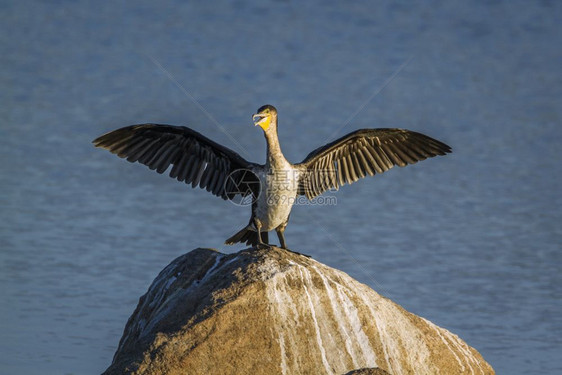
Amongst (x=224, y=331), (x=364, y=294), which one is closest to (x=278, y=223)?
(x=364, y=294)

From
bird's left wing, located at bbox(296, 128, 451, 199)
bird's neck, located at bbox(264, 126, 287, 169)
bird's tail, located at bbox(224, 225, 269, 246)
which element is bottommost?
bird's tail, located at bbox(224, 225, 269, 246)

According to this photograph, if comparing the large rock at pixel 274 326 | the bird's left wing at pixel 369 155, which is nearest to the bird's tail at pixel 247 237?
the bird's left wing at pixel 369 155

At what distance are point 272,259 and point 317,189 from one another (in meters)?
2.03

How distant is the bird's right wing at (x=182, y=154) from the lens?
783 cm

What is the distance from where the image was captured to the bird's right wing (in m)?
7.83

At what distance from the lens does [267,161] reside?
7.32 meters

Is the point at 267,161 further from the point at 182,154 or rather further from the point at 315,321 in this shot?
the point at 315,321

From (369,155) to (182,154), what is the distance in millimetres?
2285

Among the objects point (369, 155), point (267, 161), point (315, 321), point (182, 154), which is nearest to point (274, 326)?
point (315, 321)

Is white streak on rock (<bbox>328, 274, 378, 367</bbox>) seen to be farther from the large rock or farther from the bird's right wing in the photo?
the bird's right wing

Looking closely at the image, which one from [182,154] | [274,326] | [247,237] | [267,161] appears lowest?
[274,326]

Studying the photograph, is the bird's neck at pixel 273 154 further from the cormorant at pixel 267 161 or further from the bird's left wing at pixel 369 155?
the bird's left wing at pixel 369 155

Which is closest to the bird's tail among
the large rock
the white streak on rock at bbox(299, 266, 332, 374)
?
the large rock

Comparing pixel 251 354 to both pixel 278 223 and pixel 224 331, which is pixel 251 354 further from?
pixel 278 223
